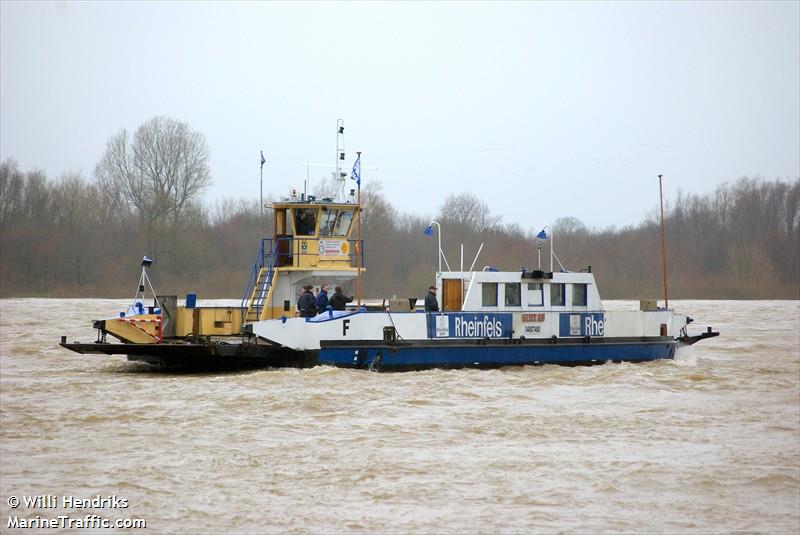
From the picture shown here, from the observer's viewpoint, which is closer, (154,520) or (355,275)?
(154,520)

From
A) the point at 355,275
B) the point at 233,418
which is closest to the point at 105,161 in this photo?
the point at 355,275

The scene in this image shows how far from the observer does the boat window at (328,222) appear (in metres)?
26.2

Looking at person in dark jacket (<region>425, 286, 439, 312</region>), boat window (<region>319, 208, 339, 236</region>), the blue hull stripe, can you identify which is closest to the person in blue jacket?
the blue hull stripe

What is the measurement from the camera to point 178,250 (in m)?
60.8

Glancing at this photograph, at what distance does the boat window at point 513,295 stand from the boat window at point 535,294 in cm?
28

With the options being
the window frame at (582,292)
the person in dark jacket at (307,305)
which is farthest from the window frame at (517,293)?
the person in dark jacket at (307,305)

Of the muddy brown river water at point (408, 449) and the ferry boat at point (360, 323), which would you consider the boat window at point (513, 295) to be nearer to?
the ferry boat at point (360, 323)

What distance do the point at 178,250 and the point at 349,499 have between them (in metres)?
49.5

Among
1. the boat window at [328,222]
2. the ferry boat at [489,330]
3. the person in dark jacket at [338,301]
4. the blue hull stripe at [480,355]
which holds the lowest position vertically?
the blue hull stripe at [480,355]

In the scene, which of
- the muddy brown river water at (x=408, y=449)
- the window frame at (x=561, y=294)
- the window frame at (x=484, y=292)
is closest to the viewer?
the muddy brown river water at (x=408, y=449)

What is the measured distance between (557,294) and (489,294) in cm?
179

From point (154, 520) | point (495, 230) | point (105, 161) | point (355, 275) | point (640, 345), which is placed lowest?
point (154, 520)

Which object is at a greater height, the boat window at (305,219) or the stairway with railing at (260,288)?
the boat window at (305,219)

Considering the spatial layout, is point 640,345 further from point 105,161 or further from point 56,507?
point 105,161
